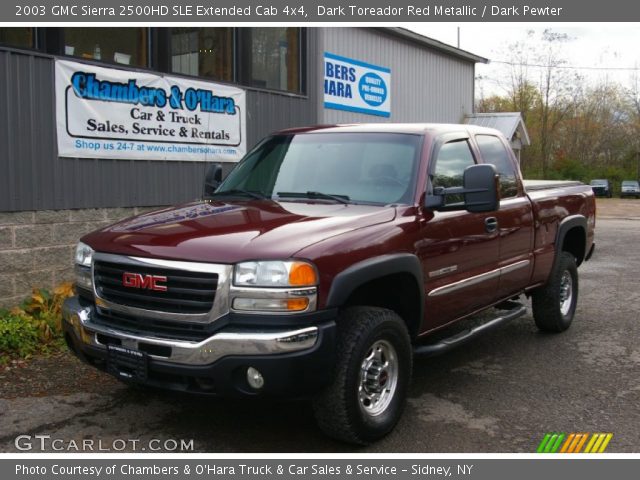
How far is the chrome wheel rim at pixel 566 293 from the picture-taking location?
7.01 meters

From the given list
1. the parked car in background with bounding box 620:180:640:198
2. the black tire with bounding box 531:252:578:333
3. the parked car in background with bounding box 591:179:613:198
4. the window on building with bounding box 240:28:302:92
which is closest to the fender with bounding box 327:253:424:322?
the black tire with bounding box 531:252:578:333

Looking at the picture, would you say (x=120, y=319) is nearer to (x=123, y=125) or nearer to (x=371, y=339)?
(x=371, y=339)

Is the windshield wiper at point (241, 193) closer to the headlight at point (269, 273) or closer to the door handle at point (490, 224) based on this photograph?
the headlight at point (269, 273)

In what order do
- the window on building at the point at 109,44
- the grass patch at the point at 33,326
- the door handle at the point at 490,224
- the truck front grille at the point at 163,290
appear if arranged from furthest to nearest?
1. the window on building at the point at 109,44
2. the grass patch at the point at 33,326
3. the door handle at the point at 490,224
4. the truck front grille at the point at 163,290

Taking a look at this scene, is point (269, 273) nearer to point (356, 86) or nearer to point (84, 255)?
point (84, 255)

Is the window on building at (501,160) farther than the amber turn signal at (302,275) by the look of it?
Yes

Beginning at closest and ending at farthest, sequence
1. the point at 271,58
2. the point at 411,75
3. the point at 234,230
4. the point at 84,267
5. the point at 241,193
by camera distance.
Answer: the point at 234,230
the point at 84,267
the point at 241,193
the point at 271,58
the point at 411,75

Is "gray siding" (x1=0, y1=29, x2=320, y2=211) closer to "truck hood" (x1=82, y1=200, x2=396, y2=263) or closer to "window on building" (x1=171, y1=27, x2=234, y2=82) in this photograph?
"window on building" (x1=171, y1=27, x2=234, y2=82)

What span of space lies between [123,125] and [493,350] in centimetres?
489

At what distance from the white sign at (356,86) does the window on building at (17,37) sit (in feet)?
19.7

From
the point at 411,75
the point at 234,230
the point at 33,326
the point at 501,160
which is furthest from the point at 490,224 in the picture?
the point at 411,75

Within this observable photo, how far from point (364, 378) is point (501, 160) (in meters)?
2.87

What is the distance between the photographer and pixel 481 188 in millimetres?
4594

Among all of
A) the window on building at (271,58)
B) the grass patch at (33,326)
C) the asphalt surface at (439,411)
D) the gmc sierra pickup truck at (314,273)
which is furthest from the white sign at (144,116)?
the asphalt surface at (439,411)
